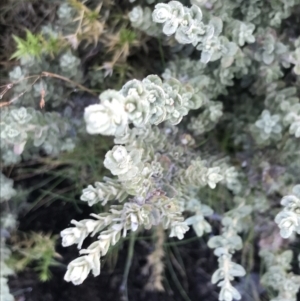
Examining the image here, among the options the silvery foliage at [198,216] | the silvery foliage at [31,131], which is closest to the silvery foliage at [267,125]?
the silvery foliage at [198,216]

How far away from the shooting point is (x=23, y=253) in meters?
1.16

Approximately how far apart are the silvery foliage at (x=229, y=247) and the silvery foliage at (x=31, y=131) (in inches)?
15.7

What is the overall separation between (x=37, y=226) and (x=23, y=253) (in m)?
0.08

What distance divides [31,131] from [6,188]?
0.50 feet

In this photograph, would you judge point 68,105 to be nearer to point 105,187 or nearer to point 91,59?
point 91,59

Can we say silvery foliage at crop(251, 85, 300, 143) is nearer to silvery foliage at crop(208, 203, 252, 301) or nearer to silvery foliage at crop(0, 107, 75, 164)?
silvery foliage at crop(208, 203, 252, 301)

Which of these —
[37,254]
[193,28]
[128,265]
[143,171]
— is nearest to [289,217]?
[143,171]

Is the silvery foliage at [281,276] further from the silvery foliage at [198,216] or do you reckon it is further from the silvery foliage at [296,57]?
the silvery foliage at [296,57]

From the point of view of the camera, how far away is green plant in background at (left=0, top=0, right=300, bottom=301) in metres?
0.99

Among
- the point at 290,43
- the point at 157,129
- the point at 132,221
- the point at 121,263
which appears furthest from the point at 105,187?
the point at 290,43

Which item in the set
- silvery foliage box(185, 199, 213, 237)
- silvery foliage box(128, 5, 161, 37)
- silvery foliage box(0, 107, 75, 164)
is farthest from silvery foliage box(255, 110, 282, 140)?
silvery foliage box(0, 107, 75, 164)

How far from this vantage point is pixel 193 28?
0.89m

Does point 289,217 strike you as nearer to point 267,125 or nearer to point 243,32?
point 267,125

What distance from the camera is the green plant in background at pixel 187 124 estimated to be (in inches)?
39.1
